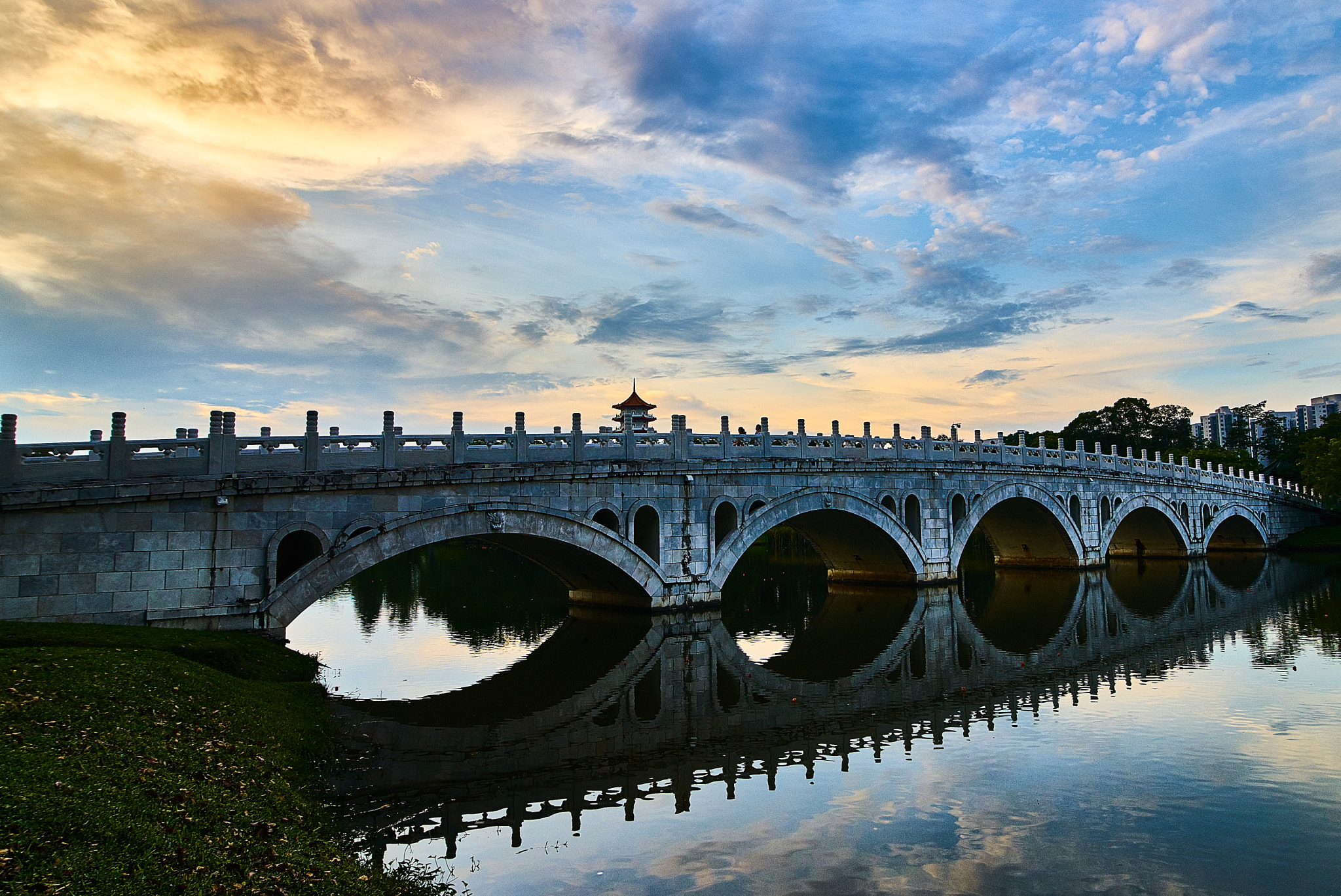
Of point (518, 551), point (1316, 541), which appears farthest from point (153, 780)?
point (1316, 541)

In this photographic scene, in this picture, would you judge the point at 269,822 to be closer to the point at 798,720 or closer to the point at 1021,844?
the point at 1021,844

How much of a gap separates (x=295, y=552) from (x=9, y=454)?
24.7 ft

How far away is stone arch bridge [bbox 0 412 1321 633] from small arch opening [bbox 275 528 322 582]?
0.24 ft

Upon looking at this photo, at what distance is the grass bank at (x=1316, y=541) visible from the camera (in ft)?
208

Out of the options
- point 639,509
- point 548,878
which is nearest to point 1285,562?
point 639,509

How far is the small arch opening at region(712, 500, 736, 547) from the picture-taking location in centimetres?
3491

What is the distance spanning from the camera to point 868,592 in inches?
1697

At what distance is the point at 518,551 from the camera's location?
3288cm

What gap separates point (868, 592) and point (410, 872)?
1375 inches

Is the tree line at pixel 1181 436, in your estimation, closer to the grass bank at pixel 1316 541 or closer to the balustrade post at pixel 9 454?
the grass bank at pixel 1316 541

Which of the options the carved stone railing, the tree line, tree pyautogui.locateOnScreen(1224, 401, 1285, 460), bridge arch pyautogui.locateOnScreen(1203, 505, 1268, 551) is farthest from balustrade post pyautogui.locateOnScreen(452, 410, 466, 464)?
tree pyautogui.locateOnScreen(1224, 401, 1285, 460)

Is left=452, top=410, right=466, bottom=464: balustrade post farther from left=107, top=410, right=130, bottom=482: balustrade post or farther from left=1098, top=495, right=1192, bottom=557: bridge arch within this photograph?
left=1098, top=495, right=1192, bottom=557: bridge arch

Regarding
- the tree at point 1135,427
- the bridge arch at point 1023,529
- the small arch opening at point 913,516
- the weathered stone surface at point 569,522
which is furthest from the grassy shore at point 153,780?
Answer: the tree at point 1135,427

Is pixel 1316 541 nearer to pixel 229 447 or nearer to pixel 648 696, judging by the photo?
pixel 648 696
